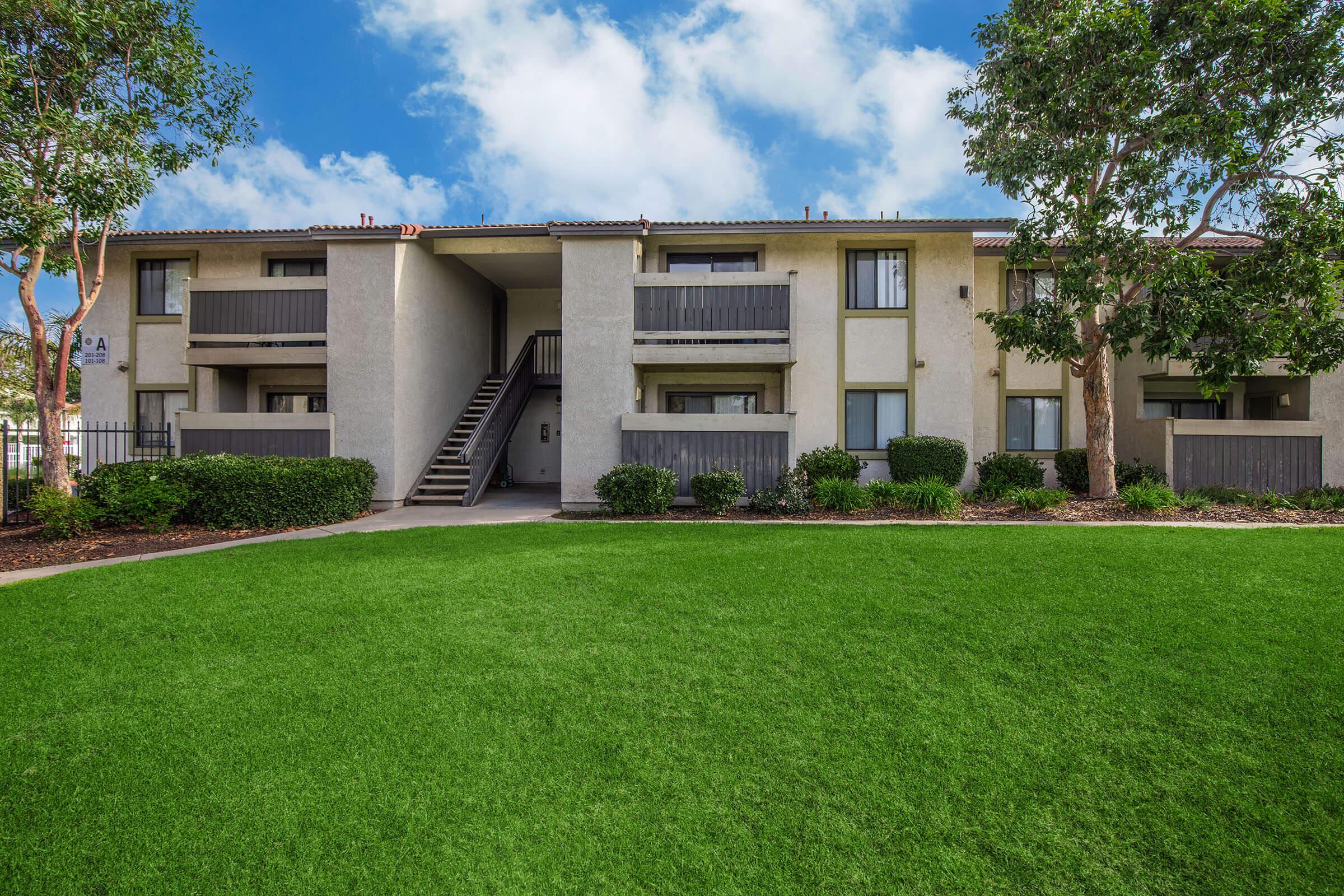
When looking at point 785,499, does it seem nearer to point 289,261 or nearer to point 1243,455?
point 1243,455

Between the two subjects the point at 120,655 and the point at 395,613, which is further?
the point at 395,613

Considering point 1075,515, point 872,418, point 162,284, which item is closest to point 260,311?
point 162,284

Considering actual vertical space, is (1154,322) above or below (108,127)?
below

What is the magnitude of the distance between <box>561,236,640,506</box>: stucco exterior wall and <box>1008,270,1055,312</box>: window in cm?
926

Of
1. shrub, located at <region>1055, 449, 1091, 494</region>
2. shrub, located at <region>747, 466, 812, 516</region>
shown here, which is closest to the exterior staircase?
shrub, located at <region>747, 466, 812, 516</region>

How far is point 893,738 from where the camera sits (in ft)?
12.5

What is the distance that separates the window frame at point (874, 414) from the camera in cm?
1470

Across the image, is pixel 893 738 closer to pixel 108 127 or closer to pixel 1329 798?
pixel 1329 798

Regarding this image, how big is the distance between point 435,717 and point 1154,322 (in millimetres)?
13245

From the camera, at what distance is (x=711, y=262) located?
1533 centimetres

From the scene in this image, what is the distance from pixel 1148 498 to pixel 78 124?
2002 centimetres

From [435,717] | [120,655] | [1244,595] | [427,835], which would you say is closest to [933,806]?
[427,835]

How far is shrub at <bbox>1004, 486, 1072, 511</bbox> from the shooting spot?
39.7 ft

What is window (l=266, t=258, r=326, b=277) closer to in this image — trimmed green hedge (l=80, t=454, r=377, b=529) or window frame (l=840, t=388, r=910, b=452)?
trimmed green hedge (l=80, t=454, r=377, b=529)
